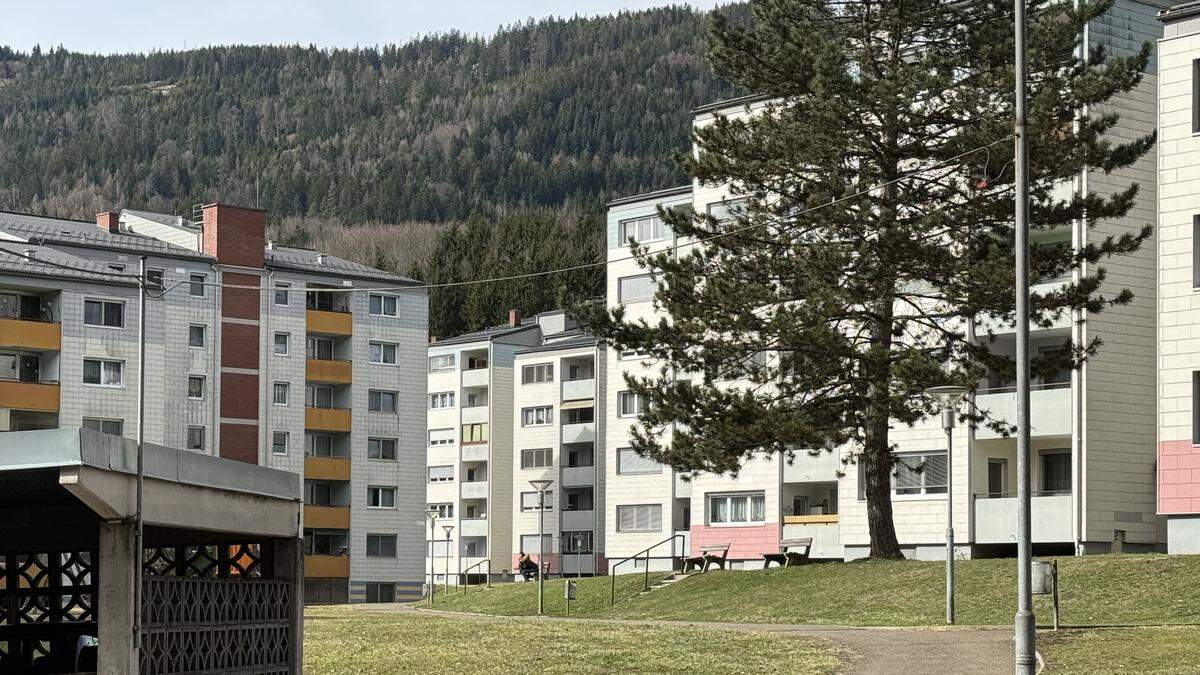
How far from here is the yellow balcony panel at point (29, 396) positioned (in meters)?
81.8

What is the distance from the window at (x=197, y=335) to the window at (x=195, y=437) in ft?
13.6

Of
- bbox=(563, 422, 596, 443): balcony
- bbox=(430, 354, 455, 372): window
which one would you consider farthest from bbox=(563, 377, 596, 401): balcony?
bbox=(430, 354, 455, 372): window

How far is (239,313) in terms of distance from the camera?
303ft

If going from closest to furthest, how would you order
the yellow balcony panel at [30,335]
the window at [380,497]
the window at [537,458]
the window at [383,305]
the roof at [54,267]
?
the yellow balcony panel at [30,335] → the roof at [54,267] → the window at [380,497] → the window at [383,305] → the window at [537,458]

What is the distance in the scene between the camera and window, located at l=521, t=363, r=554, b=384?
10875 cm

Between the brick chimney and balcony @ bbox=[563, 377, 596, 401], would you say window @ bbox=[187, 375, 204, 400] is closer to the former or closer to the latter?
the brick chimney

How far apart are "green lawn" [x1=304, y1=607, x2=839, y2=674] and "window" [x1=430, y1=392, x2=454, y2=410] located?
80.0m

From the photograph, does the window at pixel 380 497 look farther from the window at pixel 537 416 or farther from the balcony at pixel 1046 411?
the balcony at pixel 1046 411

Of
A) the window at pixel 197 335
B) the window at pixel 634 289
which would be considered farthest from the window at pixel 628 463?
the window at pixel 197 335

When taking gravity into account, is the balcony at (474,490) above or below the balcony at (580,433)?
below

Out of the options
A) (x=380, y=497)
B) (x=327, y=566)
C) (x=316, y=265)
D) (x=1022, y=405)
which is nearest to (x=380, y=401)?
(x=380, y=497)

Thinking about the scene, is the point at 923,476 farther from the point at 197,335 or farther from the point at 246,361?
the point at 197,335

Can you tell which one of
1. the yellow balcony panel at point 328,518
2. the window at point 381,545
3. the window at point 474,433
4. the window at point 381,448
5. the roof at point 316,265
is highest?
the roof at point 316,265

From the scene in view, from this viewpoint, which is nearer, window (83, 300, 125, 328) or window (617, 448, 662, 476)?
window (83, 300, 125, 328)
